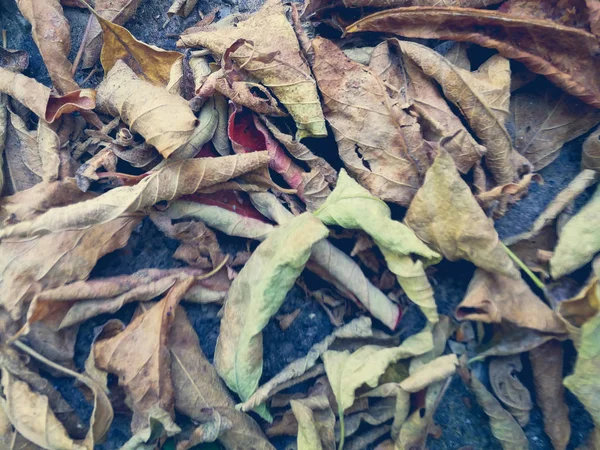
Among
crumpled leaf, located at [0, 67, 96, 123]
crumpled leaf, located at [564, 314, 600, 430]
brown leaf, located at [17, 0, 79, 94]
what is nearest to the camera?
crumpled leaf, located at [564, 314, 600, 430]

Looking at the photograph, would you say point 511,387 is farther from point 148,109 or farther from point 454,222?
→ point 148,109

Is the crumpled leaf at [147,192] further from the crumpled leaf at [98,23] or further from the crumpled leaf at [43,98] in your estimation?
the crumpled leaf at [98,23]

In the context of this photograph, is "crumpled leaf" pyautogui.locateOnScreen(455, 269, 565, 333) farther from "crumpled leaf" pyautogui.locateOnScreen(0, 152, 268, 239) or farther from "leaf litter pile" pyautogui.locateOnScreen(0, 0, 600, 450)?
"crumpled leaf" pyautogui.locateOnScreen(0, 152, 268, 239)

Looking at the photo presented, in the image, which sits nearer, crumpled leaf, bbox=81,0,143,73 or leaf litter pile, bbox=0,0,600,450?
leaf litter pile, bbox=0,0,600,450

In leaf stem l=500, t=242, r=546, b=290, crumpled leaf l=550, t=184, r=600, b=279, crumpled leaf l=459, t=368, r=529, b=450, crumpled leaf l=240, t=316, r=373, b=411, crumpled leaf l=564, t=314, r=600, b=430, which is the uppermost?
crumpled leaf l=550, t=184, r=600, b=279

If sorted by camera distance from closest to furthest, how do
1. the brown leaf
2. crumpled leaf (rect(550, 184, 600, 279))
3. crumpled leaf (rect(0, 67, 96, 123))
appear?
crumpled leaf (rect(550, 184, 600, 279)) < crumpled leaf (rect(0, 67, 96, 123)) < the brown leaf

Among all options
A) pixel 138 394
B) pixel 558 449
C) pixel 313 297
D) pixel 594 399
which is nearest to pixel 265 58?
pixel 313 297

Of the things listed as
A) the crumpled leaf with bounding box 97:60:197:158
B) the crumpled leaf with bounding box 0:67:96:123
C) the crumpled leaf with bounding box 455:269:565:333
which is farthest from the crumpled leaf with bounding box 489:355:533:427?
the crumpled leaf with bounding box 0:67:96:123
